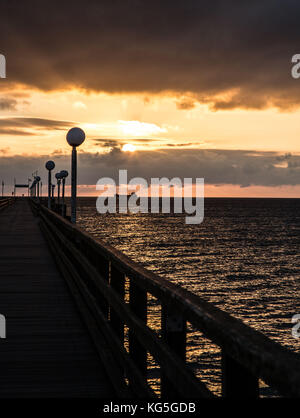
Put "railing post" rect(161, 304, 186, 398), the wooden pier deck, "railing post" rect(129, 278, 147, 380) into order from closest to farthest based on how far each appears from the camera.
Answer: "railing post" rect(161, 304, 186, 398), "railing post" rect(129, 278, 147, 380), the wooden pier deck

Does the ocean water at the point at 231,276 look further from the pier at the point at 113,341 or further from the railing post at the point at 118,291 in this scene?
the railing post at the point at 118,291

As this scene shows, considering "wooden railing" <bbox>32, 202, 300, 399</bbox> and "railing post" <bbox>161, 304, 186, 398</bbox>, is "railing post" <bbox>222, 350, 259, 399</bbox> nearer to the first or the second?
"wooden railing" <bbox>32, 202, 300, 399</bbox>

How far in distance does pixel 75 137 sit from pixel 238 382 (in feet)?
36.1

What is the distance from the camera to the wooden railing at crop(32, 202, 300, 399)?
170cm

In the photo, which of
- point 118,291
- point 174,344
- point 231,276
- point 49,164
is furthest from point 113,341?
point 231,276

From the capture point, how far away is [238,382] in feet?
6.26

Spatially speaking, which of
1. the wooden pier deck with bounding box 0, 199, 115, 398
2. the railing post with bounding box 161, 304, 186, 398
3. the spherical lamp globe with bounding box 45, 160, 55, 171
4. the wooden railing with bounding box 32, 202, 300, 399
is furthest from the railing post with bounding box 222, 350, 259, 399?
the spherical lamp globe with bounding box 45, 160, 55, 171

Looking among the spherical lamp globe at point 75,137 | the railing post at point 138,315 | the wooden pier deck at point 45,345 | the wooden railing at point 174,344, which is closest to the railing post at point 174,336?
the wooden railing at point 174,344

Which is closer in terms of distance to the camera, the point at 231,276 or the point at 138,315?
the point at 138,315

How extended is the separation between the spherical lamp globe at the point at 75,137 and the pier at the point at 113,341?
3325 mm

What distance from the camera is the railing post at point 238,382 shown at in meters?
1.87

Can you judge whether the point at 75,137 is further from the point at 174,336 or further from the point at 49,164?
the point at 49,164
